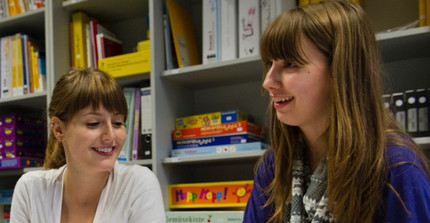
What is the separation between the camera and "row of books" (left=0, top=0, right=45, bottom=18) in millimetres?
2291

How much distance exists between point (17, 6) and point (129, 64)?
857 millimetres

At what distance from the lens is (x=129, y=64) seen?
1.96m

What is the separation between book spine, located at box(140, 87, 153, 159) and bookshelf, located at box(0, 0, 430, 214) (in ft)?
0.19

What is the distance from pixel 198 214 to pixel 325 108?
89 centimetres

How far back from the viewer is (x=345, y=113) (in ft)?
3.03

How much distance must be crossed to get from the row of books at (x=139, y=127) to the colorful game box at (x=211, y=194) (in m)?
0.22

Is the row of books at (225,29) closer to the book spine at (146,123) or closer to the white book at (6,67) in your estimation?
the book spine at (146,123)

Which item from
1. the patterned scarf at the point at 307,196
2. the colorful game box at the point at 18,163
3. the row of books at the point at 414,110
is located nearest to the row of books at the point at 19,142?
the colorful game box at the point at 18,163

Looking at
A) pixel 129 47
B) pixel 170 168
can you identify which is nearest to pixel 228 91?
pixel 170 168

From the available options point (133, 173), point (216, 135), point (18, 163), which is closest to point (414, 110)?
point (216, 135)

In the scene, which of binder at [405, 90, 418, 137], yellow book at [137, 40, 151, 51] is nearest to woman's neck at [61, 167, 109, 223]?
yellow book at [137, 40, 151, 51]

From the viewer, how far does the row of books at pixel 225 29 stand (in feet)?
5.69

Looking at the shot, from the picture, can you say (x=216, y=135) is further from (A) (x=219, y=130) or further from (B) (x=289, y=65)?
(B) (x=289, y=65)

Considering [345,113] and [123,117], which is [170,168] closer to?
[123,117]
